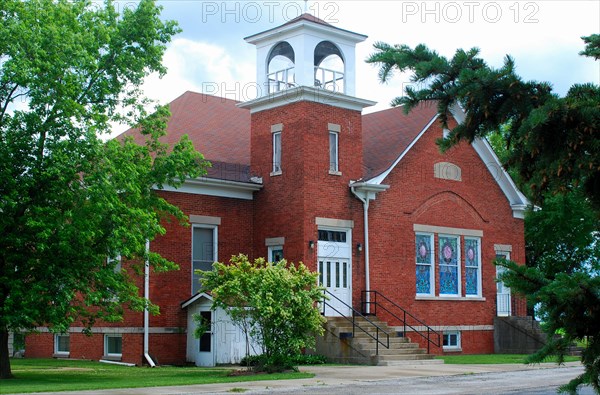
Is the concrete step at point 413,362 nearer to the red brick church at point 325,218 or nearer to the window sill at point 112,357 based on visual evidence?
the red brick church at point 325,218

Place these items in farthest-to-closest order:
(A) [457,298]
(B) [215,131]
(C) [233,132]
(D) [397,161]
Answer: (C) [233,132], (B) [215,131], (A) [457,298], (D) [397,161]

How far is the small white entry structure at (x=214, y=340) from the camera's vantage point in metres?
25.1

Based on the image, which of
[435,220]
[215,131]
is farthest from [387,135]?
[215,131]

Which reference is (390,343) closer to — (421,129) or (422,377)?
(422,377)

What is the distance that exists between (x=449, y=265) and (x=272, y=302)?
40.5 ft

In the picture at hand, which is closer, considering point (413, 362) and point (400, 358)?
point (413, 362)

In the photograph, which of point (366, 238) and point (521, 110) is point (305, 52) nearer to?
point (366, 238)

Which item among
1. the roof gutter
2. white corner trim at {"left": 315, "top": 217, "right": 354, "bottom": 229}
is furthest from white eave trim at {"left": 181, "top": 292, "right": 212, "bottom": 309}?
the roof gutter

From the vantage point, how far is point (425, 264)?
1192 inches

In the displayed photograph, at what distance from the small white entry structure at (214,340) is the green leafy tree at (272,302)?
3.62 meters

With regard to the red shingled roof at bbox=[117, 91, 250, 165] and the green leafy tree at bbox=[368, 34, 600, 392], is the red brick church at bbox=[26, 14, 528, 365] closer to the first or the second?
the red shingled roof at bbox=[117, 91, 250, 165]

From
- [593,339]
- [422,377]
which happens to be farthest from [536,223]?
[593,339]

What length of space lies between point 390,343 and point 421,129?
8.21 meters

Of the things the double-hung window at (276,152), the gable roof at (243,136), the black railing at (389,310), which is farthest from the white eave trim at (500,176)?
the double-hung window at (276,152)
